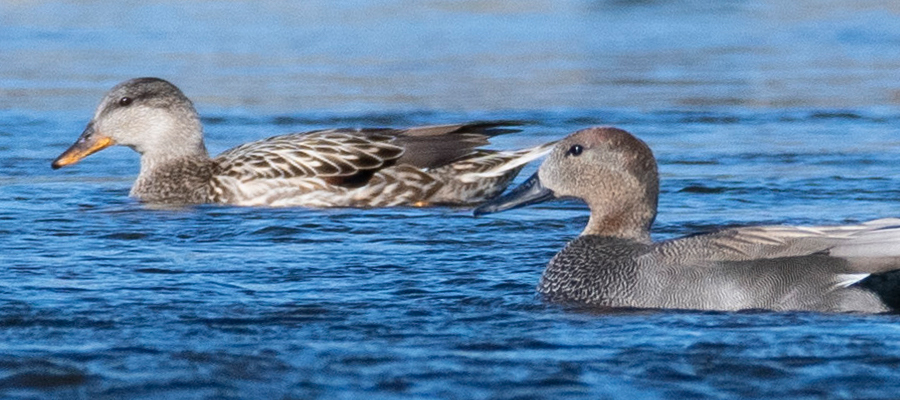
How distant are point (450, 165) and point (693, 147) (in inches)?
108

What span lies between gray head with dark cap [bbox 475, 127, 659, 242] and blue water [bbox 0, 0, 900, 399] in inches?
20.2

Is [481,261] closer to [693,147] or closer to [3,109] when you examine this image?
[693,147]

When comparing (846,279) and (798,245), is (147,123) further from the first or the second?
(846,279)

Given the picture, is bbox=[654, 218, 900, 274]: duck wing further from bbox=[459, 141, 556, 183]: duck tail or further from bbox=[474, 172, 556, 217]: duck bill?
bbox=[459, 141, 556, 183]: duck tail

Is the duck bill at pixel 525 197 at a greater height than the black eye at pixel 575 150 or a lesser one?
lesser

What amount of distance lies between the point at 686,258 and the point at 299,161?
4.30 meters

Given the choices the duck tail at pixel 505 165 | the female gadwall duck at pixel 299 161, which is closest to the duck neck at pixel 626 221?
the female gadwall duck at pixel 299 161

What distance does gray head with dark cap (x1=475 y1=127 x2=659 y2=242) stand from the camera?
7.20 m

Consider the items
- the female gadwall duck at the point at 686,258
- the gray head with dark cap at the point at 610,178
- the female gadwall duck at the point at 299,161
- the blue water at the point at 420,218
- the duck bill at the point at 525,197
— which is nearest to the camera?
the blue water at the point at 420,218

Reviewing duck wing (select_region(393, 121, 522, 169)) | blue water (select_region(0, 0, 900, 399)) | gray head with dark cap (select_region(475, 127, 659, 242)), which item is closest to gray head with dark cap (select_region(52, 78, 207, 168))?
blue water (select_region(0, 0, 900, 399))

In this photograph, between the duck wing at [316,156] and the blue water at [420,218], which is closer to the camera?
the blue water at [420,218]

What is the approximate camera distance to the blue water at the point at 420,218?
566 cm

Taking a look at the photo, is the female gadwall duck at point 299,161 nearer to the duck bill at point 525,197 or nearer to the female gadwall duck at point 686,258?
the duck bill at point 525,197

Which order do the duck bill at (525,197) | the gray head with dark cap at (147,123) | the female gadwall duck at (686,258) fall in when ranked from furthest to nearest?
the gray head with dark cap at (147,123), the duck bill at (525,197), the female gadwall duck at (686,258)
